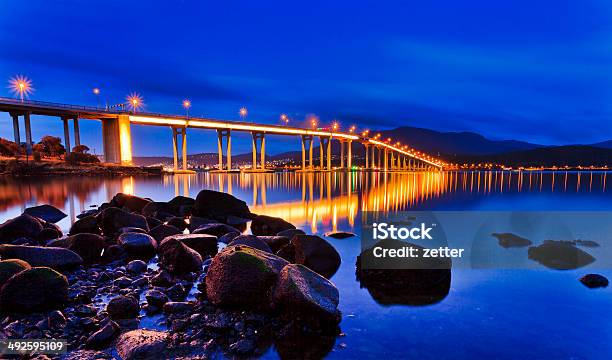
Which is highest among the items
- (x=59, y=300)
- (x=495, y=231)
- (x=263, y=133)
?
(x=263, y=133)

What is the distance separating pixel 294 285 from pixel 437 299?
152 inches

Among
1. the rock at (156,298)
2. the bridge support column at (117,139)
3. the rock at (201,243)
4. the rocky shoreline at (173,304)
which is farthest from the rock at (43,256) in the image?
the bridge support column at (117,139)

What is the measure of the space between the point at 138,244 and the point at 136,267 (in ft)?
6.23

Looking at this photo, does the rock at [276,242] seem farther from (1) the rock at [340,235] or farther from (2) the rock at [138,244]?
(1) the rock at [340,235]

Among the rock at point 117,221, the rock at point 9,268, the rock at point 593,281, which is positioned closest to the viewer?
the rock at point 9,268

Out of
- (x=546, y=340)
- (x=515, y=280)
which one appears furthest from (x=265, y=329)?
(x=515, y=280)

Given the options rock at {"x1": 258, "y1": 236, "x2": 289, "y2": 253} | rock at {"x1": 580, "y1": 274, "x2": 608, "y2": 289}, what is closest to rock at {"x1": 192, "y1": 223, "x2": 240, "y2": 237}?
rock at {"x1": 258, "y1": 236, "x2": 289, "y2": 253}

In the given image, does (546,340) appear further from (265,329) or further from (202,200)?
(202,200)

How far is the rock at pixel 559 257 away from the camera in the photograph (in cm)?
1143

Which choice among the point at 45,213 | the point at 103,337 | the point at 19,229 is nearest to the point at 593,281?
the point at 103,337

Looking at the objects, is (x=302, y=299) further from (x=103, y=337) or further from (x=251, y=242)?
(x=251, y=242)

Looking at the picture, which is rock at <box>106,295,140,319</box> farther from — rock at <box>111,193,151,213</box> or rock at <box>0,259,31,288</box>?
rock at <box>111,193,151,213</box>

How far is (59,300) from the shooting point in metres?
7.14

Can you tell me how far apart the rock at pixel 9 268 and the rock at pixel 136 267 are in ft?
7.74
